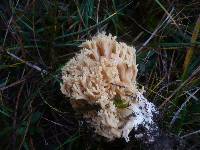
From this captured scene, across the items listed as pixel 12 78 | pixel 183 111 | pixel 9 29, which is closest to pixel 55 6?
pixel 9 29

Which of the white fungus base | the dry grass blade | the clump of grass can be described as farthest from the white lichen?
the dry grass blade

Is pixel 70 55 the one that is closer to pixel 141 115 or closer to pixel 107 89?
pixel 107 89

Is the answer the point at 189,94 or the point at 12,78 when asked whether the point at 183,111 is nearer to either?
the point at 189,94

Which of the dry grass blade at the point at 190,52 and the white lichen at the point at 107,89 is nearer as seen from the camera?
the white lichen at the point at 107,89

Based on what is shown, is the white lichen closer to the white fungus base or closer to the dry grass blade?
the white fungus base

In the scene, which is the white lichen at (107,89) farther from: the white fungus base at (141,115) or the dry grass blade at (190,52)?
the dry grass blade at (190,52)

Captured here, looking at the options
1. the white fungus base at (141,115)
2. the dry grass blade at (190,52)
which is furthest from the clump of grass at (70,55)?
the white fungus base at (141,115)
